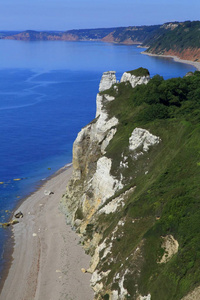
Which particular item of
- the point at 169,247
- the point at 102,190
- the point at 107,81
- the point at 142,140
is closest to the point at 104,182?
the point at 102,190

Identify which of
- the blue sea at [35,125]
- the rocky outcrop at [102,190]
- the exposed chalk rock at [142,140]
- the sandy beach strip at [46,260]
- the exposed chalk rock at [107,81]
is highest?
the exposed chalk rock at [107,81]

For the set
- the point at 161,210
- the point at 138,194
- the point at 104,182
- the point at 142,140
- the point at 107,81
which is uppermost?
the point at 107,81

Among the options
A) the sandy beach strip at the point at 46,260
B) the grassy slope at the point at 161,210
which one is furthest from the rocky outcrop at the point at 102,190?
the sandy beach strip at the point at 46,260

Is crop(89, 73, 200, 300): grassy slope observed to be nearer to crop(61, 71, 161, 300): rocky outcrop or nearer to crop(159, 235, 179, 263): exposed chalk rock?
crop(159, 235, 179, 263): exposed chalk rock

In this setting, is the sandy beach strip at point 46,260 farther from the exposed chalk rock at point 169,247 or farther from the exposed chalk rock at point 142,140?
the exposed chalk rock at point 142,140

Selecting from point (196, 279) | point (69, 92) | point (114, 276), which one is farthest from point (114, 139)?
point (69, 92)

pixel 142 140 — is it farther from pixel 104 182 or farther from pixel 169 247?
pixel 169 247

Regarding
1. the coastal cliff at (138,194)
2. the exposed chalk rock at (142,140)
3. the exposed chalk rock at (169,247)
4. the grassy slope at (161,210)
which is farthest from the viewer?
the exposed chalk rock at (142,140)

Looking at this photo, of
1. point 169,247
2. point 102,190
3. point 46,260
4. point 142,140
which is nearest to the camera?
point 169,247

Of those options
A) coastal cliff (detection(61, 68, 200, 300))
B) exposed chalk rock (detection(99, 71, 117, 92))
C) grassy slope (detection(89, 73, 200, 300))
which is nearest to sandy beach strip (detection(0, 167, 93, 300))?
coastal cliff (detection(61, 68, 200, 300))
